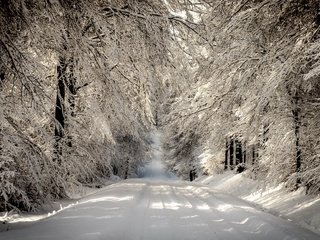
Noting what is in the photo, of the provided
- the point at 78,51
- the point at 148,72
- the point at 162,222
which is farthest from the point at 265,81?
the point at 78,51

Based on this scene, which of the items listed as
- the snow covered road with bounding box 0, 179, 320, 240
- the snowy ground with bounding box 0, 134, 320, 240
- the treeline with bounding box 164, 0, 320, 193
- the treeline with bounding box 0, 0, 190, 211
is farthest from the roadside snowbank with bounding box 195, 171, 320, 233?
the treeline with bounding box 0, 0, 190, 211

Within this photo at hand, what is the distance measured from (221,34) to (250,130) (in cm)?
443

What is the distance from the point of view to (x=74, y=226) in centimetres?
836

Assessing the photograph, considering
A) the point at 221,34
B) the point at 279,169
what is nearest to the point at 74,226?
the point at 221,34

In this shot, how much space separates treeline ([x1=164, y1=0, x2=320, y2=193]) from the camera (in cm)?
916

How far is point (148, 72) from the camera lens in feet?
24.7

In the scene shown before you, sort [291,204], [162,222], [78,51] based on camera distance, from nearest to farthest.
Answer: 1. [78,51]
2. [162,222]
3. [291,204]

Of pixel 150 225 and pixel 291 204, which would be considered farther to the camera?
pixel 291 204

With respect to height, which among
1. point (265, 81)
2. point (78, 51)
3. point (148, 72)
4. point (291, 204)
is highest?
point (265, 81)

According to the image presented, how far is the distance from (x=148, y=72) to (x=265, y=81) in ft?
14.1

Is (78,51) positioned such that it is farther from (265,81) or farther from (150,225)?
(265,81)

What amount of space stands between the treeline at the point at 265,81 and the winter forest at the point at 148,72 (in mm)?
41

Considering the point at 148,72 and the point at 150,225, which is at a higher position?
the point at 148,72

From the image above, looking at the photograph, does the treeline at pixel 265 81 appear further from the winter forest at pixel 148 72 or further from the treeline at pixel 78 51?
the treeline at pixel 78 51
